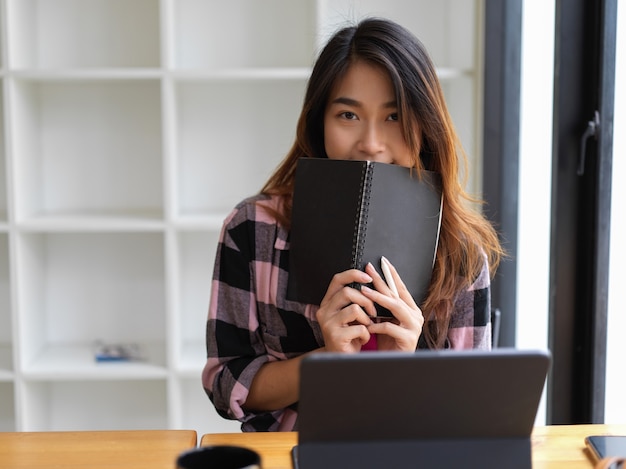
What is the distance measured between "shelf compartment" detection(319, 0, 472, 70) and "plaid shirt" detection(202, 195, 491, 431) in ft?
3.55

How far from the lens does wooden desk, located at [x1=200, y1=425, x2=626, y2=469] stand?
1028 millimetres

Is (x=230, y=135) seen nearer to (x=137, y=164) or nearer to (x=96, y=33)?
(x=137, y=164)

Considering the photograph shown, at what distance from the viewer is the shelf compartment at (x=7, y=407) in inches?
101

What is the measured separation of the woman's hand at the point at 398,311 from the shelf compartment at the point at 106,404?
1.50m

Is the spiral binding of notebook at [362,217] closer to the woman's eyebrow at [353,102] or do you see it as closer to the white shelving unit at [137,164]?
the woman's eyebrow at [353,102]

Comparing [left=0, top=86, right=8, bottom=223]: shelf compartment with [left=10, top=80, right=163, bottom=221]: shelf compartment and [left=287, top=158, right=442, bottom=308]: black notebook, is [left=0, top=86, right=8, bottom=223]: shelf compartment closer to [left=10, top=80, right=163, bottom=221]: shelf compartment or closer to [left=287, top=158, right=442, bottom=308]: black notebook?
[left=10, top=80, right=163, bottom=221]: shelf compartment

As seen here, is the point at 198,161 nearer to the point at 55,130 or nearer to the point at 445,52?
the point at 55,130

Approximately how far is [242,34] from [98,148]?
565 mm

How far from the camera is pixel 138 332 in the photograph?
258cm

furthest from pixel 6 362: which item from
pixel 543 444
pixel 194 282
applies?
pixel 543 444

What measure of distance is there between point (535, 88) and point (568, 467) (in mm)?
1372

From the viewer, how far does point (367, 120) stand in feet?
4.57


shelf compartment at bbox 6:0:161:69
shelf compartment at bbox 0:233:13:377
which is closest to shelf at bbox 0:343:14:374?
shelf compartment at bbox 0:233:13:377

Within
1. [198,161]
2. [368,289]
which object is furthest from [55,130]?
[368,289]
